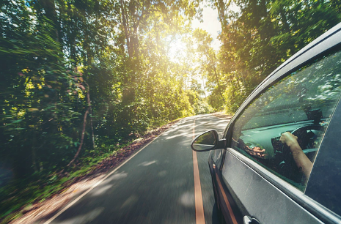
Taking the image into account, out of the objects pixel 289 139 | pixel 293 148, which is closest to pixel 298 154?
pixel 293 148

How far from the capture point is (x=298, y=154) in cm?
99

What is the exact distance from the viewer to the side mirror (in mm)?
1687

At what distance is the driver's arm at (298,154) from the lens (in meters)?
0.84


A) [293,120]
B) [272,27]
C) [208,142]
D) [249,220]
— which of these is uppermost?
[272,27]

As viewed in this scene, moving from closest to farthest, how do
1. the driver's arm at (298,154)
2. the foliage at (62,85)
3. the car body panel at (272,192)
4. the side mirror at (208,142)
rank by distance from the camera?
1. the car body panel at (272,192)
2. the driver's arm at (298,154)
3. the side mirror at (208,142)
4. the foliage at (62,85)

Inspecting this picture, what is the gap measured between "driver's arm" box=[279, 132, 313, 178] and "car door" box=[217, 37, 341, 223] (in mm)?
18

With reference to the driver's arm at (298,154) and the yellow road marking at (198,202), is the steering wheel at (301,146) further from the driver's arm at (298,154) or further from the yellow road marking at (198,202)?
the yellow road marking at (198,202)

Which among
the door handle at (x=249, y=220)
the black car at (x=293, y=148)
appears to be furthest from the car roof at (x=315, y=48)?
the door handle at (x=249, y=220)

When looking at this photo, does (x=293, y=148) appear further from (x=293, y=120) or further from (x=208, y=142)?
(x=208, y=142)

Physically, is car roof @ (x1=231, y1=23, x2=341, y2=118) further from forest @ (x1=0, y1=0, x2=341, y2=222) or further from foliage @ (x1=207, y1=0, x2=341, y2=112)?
foliage @ (x1=207, y1=0, x2=341, y2=112)

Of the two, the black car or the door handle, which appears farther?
the door handle

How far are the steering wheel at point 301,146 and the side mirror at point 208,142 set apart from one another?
1.96ft

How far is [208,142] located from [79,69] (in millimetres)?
9348

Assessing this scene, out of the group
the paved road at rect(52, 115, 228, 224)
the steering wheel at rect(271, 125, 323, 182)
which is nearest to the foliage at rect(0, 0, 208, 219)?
the paved road at rect(52, 115, 228, 224)
